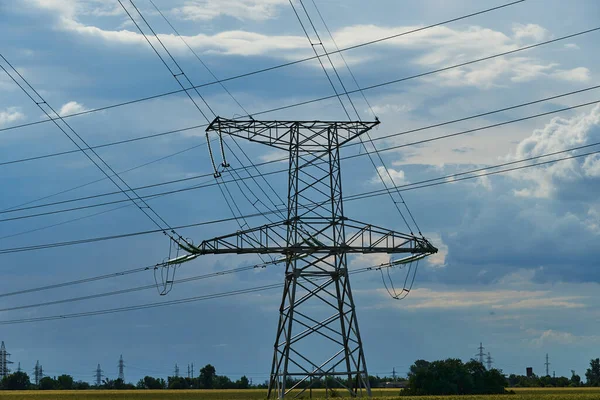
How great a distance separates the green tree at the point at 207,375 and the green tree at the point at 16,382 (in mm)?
37361

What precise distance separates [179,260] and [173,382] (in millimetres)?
123461

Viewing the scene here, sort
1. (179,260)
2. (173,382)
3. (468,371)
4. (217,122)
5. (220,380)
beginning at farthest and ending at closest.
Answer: (220,380) < (173,382) < (468,371) < (179,260) < (217,122)

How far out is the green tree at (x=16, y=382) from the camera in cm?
18239

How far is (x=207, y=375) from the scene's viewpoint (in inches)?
7160

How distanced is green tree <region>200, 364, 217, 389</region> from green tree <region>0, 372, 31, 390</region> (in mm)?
37361

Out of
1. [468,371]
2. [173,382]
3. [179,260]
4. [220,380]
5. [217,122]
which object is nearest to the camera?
[217,122]

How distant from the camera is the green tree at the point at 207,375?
18150 centimetres

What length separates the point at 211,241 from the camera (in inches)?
2317

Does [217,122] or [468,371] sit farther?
[468,371]

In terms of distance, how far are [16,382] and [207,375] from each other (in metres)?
39.8

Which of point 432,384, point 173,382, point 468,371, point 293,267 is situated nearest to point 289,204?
point 293,267

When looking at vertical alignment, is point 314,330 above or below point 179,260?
below

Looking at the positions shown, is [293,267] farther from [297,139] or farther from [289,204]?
[297,139]

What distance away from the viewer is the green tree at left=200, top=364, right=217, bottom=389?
182 m
